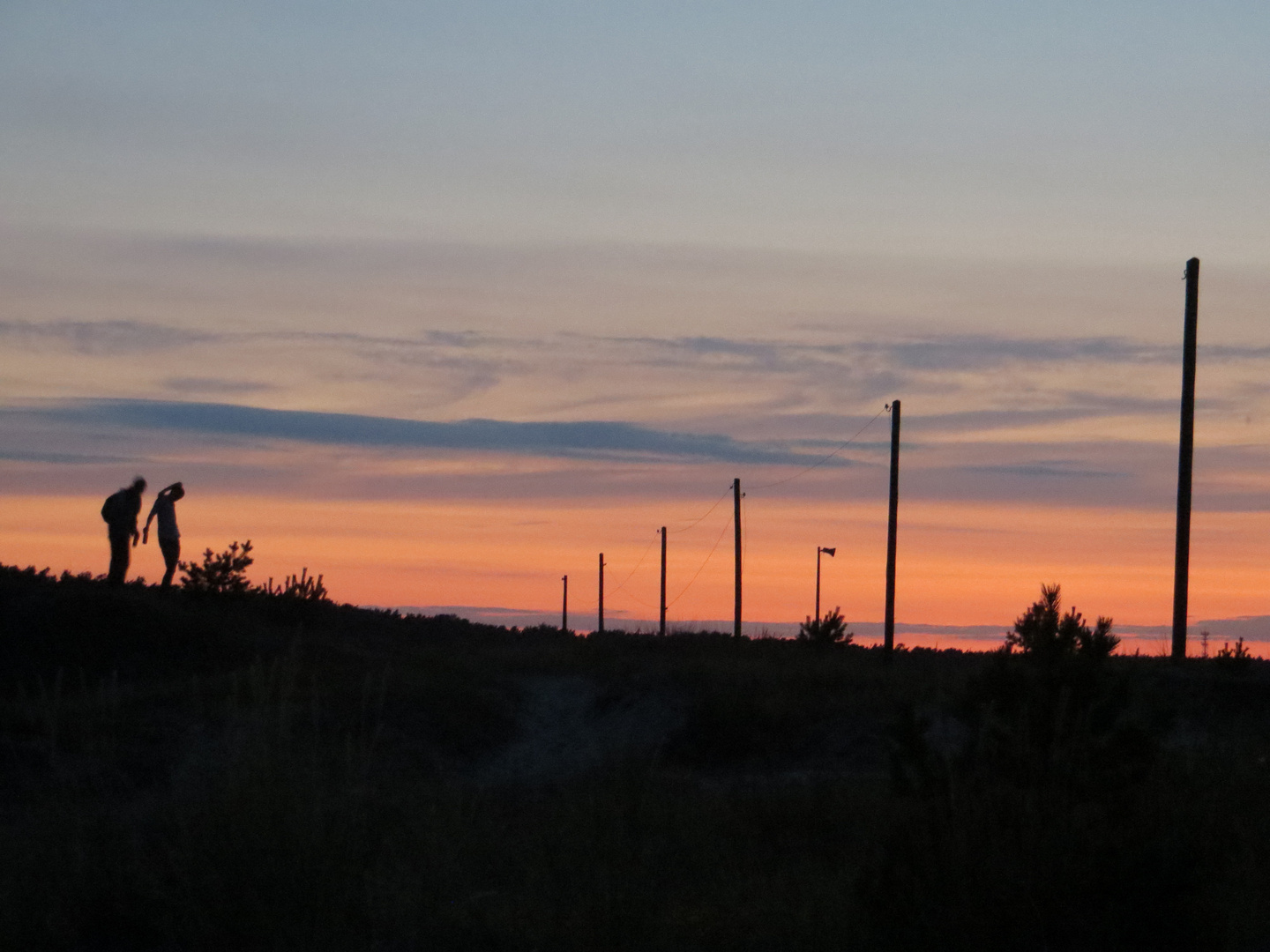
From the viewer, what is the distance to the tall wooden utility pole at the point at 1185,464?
21.6m

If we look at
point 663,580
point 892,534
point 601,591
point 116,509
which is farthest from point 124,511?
point 601,591

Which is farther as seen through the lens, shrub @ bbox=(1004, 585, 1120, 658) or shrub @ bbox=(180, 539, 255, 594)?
shrub @ bbox=(180, 539, 255, 594)

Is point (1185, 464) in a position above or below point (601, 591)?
above

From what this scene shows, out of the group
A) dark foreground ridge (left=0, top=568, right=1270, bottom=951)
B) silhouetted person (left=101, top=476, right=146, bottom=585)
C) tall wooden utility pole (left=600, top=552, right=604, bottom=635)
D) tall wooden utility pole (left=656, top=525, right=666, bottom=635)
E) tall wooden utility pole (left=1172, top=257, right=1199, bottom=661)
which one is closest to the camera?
dark foreground ridge (left=0, top=568, right=1270, bottom=951)

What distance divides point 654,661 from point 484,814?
45.4 ft

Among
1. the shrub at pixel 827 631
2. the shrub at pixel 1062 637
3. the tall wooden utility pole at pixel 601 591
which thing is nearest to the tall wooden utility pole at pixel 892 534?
the shrub at pixel 827 631

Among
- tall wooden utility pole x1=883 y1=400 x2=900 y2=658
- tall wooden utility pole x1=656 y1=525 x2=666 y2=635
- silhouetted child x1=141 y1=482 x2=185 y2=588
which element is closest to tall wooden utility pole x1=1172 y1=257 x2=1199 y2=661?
tall wooden utility pole x1=883 y1=400 x2=900 y2=658

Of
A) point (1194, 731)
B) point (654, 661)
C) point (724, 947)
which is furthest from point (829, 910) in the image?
point (654, 661)

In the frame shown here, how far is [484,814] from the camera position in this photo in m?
11.4

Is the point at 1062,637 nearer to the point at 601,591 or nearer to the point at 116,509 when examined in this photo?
the point at 116,509

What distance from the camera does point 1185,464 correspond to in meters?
22.1

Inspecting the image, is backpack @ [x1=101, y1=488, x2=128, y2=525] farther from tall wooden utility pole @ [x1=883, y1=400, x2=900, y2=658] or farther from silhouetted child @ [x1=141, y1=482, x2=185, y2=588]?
tall wooden utility pole @ [x1=883, y1=400, x2=900, y2=658]

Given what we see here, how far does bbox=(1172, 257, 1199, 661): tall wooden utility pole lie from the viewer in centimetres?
2161

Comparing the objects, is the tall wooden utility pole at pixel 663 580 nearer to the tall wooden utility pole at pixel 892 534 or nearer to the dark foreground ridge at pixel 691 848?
the tall wooden utility pole at pixel 892 534
